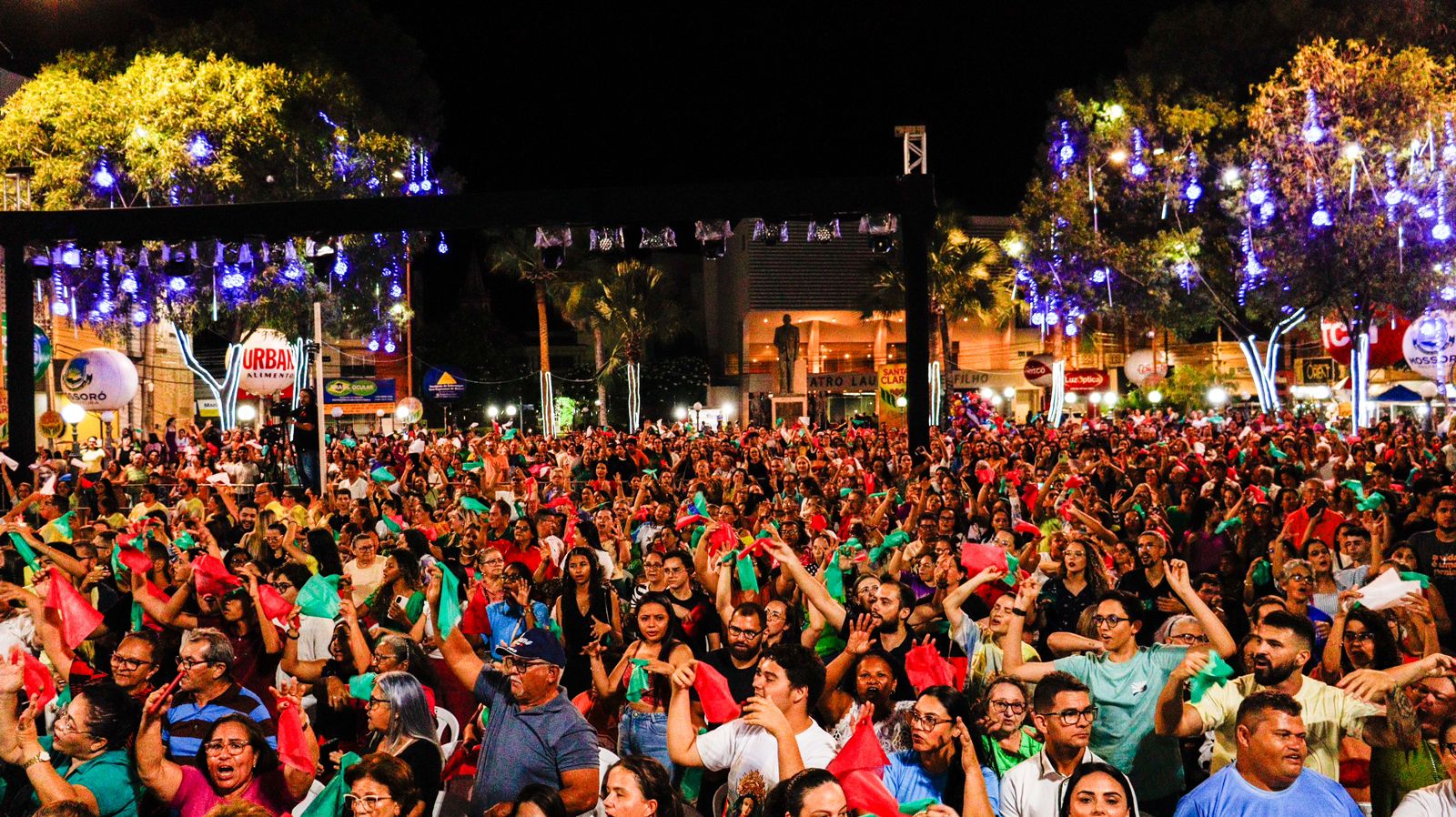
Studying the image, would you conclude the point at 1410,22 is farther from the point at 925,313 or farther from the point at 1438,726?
the point at 1438,726

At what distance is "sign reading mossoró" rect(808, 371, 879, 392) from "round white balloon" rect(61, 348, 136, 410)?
28.3 m

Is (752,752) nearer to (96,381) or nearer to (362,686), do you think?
(362,686)

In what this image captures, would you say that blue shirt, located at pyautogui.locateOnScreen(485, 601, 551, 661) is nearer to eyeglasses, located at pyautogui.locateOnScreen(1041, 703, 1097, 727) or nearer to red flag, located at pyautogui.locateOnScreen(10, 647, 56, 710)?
red flag, located at pyautogui.locateOnScreen(10, 647, 56, 710)

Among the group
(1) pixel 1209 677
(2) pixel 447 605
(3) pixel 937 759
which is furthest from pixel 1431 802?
(2) pixel 447 605

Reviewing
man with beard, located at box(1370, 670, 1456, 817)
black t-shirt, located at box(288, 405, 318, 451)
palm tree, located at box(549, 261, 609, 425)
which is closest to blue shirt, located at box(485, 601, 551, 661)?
man with beard, located at box(1370, 670, 1456, 817)

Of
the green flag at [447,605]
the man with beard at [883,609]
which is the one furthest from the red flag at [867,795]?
the green flag at [447,605]

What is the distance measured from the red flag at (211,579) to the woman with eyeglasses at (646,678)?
2.36m

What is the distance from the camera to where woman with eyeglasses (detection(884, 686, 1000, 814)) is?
14.1 feet

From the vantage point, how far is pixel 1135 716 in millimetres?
4734

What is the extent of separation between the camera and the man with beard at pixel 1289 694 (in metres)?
4.41

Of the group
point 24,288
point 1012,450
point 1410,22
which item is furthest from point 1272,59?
point 24,288

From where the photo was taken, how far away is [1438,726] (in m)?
4.20

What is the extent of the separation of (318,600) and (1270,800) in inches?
197

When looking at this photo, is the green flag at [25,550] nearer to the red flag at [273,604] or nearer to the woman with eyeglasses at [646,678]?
the red flag at [273,604]
